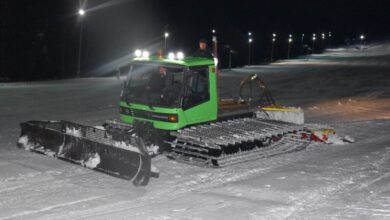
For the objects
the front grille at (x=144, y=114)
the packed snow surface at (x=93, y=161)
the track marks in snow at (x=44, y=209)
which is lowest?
the track marks in snow at (x=44, y=209)

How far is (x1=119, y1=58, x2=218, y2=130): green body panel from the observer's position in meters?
10.4

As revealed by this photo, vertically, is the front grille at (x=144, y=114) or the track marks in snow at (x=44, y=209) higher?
the front grille at (x=144, y=114)

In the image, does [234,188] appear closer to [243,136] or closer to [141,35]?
[243,136]

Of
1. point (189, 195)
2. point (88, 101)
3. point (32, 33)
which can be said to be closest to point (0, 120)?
point (88, 101)

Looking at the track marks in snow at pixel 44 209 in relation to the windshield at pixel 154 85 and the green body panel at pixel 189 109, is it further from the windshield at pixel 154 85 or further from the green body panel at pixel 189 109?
the windshield at pixel 154 85

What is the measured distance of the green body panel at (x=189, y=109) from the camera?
10.4m

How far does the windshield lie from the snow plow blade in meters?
1.08

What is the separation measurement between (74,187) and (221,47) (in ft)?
245

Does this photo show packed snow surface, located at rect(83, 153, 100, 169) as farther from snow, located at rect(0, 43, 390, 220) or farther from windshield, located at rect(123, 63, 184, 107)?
windshield, located at rect(123, 63, 184, 107)

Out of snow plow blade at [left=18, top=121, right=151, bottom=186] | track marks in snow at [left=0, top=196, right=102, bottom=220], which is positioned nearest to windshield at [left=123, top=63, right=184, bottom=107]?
snow plow blade at [left=18, top=121, right=151, bottom=186]

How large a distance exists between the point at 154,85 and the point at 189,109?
0.95 metres

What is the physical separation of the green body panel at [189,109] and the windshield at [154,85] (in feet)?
0.34

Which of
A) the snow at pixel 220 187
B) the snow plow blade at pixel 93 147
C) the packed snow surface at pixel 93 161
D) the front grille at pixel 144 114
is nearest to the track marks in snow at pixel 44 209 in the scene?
the snow at pixel 220 187

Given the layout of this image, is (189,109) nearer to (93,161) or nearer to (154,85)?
(154,85)
